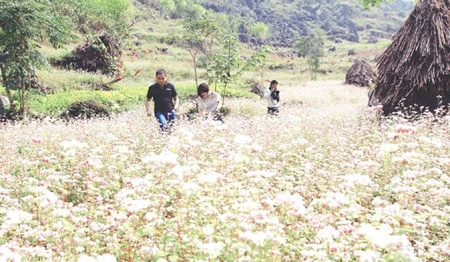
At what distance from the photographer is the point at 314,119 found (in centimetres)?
827

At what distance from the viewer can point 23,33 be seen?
12.1 m

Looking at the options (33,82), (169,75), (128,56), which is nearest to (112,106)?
(33,82)

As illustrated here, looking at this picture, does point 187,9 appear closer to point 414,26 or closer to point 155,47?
point 155,47

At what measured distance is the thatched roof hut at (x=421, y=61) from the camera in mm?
8820

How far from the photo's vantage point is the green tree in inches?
460

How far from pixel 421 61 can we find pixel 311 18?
547 feet

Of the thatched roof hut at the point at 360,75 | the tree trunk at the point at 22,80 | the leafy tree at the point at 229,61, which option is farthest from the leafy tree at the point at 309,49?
the tree trunk at the point at 22,80

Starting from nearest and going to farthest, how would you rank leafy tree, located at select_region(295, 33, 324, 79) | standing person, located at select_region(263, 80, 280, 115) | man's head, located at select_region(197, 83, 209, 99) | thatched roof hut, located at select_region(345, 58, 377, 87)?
man's head, located at select_region(197, 83, 209, 99), standing person, located at select_region(263, 80, 280, 115), thatched roof hut, located at select_region(345, 58, 377, 87), leafy tree, located at select_region(295, 33, 324, 79)

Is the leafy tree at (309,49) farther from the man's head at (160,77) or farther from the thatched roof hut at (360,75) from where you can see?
the man's head at (160,77)

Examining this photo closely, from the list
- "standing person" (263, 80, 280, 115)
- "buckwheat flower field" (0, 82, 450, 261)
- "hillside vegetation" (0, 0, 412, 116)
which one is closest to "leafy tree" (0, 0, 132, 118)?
"hillside vegetation" (0, 0, 412, 116)

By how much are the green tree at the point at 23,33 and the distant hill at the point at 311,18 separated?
10702 centimetres

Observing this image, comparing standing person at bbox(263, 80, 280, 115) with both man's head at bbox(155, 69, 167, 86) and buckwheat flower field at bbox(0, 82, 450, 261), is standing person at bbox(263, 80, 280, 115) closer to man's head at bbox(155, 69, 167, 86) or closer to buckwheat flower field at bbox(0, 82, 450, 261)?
man's head at bbox(155, 69, 167, 86)

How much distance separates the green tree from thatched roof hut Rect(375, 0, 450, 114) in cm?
995

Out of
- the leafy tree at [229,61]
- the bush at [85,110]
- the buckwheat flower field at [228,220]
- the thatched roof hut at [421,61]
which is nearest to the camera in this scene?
the buckwheat flower field at [228,220]
